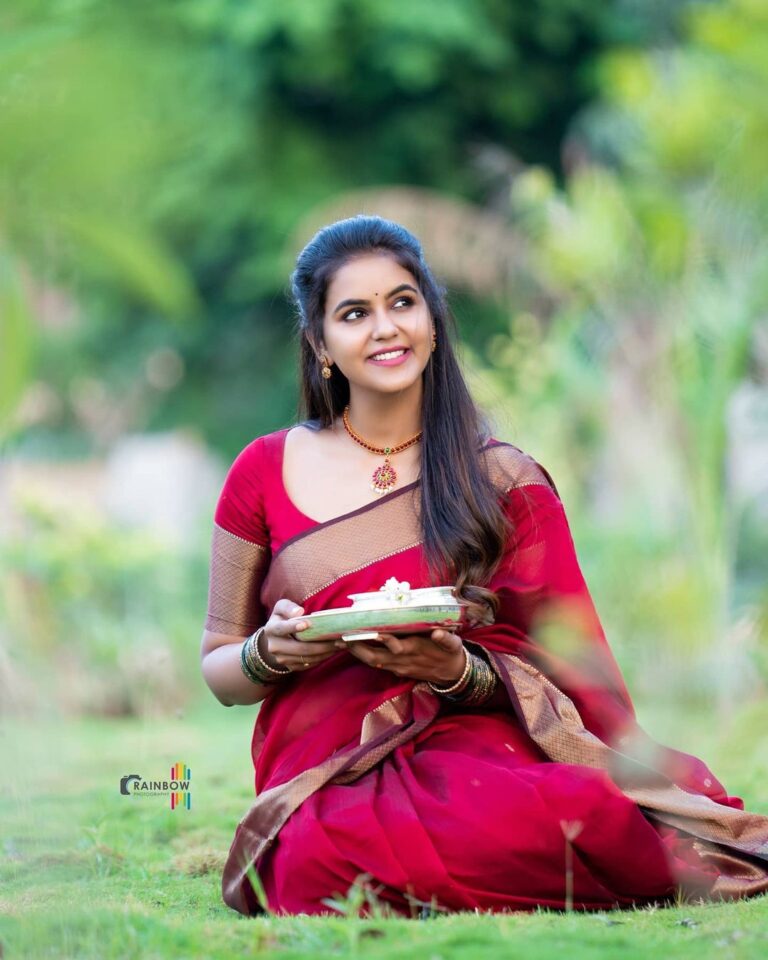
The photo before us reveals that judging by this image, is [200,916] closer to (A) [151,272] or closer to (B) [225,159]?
(A) [151,272]

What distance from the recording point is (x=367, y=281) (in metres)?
3.37

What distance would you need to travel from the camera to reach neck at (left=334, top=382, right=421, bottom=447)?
348 cm

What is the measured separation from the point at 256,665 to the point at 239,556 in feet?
1.15

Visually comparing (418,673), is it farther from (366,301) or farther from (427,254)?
(427,254)

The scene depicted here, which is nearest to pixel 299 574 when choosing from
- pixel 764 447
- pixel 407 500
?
pixel 407 500

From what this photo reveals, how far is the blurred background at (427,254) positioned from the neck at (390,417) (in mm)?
370

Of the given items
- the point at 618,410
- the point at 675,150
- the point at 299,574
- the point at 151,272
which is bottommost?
the point at 299,574

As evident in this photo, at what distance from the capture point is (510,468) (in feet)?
11.3

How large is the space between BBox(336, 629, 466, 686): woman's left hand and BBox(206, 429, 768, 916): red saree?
0.44 ft

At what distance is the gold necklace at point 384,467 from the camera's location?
3.42 m

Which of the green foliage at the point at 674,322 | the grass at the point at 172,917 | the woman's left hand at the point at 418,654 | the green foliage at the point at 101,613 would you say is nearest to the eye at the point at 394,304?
the woman's left hand at the point at 418,654

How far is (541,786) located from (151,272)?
4.63 ft

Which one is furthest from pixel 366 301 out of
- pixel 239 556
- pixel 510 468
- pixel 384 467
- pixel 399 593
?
pixel 399 593
